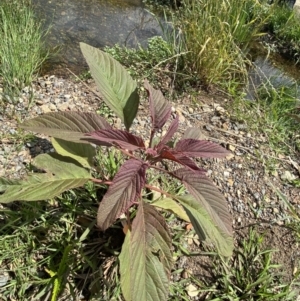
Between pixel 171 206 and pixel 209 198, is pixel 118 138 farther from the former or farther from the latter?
pixel 171 206

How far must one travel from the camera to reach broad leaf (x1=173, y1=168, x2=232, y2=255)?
1127mm

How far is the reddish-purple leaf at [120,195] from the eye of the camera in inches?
43.5

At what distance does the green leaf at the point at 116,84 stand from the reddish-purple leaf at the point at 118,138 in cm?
18

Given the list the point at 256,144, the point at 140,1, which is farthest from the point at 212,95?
the point at 140,1

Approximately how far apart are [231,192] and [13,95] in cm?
122

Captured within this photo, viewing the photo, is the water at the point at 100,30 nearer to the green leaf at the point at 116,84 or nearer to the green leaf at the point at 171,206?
the green leaf at the point at 116,84

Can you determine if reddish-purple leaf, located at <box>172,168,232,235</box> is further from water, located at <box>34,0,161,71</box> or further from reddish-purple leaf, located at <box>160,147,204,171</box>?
water, located at <box>34,0,161,71</box>

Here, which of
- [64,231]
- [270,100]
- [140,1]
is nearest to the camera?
[64,231]

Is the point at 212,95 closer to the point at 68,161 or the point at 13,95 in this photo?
the point at 13,95

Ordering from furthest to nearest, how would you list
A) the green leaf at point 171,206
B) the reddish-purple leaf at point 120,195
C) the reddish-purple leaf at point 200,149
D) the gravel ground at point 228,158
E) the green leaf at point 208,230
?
the gravel ground at point 228,158, the green leaf at point 171,206, the green leaf at point 208,230, the reddish-purple leaf at point 200,149, the reddish-purple leaf at point 120,195

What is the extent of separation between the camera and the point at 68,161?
1379 millimetres

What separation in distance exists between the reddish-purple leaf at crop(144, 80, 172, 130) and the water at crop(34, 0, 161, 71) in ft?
4.76

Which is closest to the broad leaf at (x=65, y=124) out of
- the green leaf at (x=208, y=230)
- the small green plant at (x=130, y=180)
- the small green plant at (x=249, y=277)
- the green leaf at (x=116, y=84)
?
the small green plant at (x=130, y=180)

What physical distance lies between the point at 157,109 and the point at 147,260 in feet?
1.69
